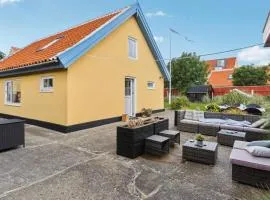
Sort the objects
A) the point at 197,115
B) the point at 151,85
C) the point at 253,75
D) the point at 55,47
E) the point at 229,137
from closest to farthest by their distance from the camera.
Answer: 1. the point at 229,137
2. the point at 197,115
3. the point at 55,47
4. the point at 151,85
5. the point at 253,75

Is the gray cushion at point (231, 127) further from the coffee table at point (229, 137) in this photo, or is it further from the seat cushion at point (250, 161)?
the seat cushion at point (250, 161)

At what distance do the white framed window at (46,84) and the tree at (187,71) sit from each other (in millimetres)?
19514

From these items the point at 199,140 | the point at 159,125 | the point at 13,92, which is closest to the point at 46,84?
the point at 13,92

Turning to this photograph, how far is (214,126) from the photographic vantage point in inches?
272

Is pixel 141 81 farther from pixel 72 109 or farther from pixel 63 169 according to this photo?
pixel 63 169

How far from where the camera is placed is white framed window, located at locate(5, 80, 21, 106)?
973 cm

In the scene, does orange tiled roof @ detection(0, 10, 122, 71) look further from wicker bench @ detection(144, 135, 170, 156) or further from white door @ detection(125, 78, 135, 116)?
wicker bench @ detection(144, 135, 170, 156)

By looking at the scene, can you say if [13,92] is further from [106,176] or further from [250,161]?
[250,161]

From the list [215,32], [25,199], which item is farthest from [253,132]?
[215,32]

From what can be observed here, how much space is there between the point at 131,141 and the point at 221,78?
37.3 m

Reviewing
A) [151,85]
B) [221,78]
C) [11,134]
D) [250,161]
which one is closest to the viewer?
[250,161]

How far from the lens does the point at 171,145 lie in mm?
5691

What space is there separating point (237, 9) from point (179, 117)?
7463 mm

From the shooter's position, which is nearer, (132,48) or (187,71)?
(132,48)
